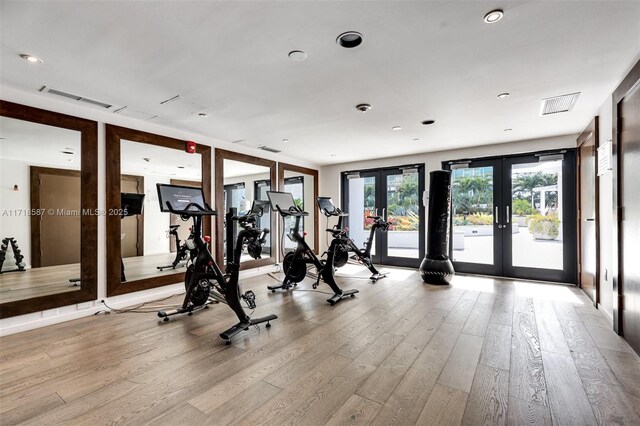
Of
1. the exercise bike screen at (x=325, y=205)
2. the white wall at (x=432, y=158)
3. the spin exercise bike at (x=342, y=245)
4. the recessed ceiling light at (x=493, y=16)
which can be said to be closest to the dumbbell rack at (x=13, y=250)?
the spin exercise bike at (x=342, y=245)

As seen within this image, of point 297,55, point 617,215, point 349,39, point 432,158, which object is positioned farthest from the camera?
point 432,158

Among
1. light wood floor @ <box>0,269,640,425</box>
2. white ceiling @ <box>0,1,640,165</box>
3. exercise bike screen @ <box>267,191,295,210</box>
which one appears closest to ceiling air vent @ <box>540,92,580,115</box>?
white ceiling @ <box>0,1,640,165</box>

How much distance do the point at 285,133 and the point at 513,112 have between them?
3.22 meters

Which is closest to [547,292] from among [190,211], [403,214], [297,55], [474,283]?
[474,283]

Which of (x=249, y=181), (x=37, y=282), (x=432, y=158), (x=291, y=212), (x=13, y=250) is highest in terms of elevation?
(x=432, y=158)

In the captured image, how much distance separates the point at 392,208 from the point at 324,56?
4.79 meters

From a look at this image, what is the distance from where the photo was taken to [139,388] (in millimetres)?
2020

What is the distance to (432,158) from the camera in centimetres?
616

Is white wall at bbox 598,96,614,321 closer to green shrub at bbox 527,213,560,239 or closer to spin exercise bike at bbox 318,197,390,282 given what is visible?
green shrub at bbox 527,213,560,239

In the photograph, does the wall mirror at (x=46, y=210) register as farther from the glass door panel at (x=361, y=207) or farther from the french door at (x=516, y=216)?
the french door at (x=516, y=216)

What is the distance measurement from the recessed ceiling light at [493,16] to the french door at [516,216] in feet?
13.8

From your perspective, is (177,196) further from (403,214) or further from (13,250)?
(403,214)

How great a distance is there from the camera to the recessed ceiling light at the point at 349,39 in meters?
2.10

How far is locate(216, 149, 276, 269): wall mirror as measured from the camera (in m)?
5.07
